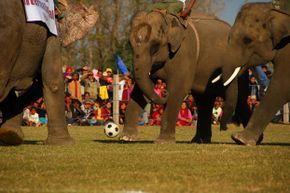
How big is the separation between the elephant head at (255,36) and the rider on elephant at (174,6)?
1299mm

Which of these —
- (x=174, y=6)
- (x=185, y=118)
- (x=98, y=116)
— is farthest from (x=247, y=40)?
(x=185, y=118)

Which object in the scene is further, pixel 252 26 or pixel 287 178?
pixel 252 26

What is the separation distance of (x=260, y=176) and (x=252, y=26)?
7.33 meters

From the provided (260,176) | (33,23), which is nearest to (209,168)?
(260,176)

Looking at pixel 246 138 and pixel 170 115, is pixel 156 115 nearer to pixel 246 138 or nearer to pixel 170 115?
pixel 170 115

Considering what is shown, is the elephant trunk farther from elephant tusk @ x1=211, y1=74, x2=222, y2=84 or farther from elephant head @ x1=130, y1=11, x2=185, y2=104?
elephant tusk @ x1=211, y1=74, x2=222, y2=84

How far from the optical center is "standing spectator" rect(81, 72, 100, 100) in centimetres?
3153

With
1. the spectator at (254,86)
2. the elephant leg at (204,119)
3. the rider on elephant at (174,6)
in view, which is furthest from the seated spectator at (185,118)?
the rider on elephant at (174,6)

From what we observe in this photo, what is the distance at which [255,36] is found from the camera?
15.8 m

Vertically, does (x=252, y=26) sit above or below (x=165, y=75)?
above

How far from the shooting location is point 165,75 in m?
17.0

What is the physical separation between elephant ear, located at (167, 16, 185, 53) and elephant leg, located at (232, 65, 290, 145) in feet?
7.76

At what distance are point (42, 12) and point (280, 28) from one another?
14.5 feet

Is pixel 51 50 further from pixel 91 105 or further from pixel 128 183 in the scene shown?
pixel 91 105
